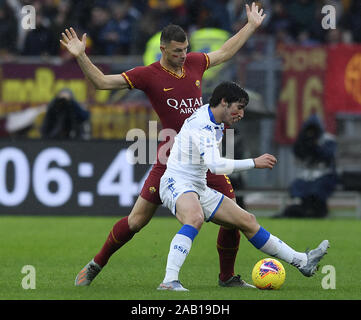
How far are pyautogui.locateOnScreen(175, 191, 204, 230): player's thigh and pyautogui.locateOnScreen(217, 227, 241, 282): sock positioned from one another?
30.2 inches

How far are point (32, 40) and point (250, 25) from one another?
35.4 ft

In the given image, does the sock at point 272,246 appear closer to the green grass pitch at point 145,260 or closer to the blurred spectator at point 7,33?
the green grass pitch at point 145,260

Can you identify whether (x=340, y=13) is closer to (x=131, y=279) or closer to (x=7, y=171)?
(x=7, y=171)

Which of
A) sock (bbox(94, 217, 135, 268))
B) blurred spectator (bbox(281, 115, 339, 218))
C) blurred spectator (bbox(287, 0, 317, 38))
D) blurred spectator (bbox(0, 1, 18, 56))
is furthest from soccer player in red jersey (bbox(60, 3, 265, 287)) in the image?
blurred spectator (bbox(0, 1, 18, 56))

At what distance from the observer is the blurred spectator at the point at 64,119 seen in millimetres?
16328

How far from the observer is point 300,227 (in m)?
14.6

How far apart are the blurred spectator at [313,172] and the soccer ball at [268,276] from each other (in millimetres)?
7723

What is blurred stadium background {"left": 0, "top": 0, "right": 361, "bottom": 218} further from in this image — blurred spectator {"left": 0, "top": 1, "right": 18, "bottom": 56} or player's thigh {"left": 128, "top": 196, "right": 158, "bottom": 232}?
player's thigh {"left": 128, "top": 196, "right": 158, "bottom": 232}

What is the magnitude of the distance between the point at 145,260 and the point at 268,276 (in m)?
2.66

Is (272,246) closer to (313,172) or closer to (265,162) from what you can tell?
(265,162)

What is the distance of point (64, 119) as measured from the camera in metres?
16.6

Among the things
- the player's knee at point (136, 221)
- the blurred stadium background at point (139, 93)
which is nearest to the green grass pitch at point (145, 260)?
the player's knee at point (136, 221)

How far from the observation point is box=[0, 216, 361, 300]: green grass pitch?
26.3 feet
